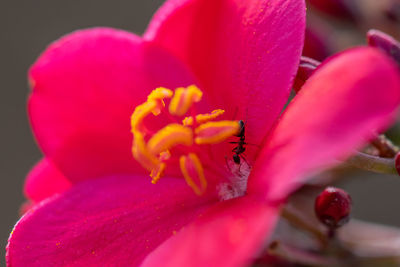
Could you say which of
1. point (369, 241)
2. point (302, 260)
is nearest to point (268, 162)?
point (302, 260)

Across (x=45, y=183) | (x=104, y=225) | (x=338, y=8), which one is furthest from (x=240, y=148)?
(x=338, y=8)

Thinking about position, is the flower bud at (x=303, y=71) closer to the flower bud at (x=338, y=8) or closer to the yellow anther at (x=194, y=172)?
the yellow anther at (x=194, y=172)

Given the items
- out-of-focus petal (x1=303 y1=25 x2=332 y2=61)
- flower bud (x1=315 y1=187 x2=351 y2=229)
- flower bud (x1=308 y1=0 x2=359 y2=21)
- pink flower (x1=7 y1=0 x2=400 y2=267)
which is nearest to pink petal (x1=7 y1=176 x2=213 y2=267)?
pink flower (x1=7 y1=0 x2=400 y2=267)

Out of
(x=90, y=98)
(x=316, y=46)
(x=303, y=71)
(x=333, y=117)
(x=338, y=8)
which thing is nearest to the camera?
(x=333, y=117)

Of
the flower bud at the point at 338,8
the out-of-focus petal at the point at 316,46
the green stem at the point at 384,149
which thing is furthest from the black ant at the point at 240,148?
the flower bud at the point at 338,8

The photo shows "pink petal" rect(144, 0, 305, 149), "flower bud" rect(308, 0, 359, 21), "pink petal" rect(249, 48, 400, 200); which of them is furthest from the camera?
"flower bud" rect(308, 0, 359, 21)

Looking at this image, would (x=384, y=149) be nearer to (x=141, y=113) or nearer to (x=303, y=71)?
→ (x=303, y=71)

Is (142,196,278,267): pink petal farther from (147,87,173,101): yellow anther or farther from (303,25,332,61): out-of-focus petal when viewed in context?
(303,25,332,61): out-of-focus petal
